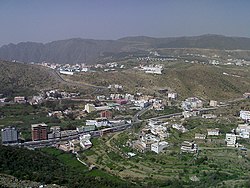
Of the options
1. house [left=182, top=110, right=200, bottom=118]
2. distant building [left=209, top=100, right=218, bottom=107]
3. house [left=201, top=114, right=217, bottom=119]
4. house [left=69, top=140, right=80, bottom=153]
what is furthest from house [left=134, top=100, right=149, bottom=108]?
house [left=69, top=140, right=80, bottom=153]

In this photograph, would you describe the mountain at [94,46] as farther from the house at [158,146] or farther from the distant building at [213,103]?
the house at [158,146]

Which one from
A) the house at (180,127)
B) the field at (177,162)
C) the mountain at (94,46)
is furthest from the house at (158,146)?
the mountain at (94,46)

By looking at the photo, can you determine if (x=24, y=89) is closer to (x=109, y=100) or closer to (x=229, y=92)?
(x=109, y=100)

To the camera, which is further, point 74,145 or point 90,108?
point 90,108

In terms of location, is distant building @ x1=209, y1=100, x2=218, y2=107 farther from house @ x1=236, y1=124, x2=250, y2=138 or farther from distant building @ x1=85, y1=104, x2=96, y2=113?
distant building @ x1=85, y1=104, x2=96, y2=113

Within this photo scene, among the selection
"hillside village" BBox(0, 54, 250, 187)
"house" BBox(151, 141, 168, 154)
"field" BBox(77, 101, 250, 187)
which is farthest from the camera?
"house" BBox(151, 141, 168, 154)

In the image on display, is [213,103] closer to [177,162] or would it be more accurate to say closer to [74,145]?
[177,162]

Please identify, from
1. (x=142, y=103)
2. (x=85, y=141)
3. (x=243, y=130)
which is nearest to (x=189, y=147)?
(x=243, y=130)

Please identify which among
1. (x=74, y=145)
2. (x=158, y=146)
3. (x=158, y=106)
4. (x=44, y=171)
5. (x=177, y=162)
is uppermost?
(x=44, y=171)

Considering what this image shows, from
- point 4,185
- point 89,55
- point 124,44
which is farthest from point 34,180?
point 124,44
